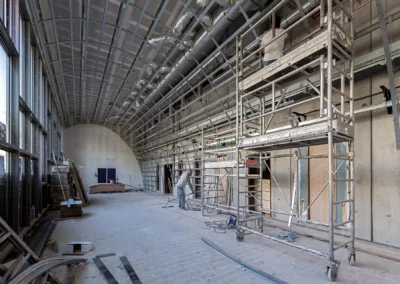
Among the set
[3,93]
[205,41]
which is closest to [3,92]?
[3,93]

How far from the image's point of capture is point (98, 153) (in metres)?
18.0

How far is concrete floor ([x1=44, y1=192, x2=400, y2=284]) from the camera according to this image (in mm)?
2891

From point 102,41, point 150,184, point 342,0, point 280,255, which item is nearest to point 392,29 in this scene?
point 342,0

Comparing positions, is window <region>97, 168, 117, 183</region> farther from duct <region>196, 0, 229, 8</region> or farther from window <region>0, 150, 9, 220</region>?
duct <region>196, 0, 229, 8</region>

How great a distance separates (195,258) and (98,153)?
1669cm

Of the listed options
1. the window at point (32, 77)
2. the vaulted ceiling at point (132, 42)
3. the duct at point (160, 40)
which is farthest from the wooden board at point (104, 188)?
the duct at point (160, 40)

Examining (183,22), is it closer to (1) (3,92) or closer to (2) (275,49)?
(2) (275,49)

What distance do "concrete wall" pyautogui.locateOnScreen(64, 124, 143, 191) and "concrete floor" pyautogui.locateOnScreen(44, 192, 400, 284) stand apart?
13134mm

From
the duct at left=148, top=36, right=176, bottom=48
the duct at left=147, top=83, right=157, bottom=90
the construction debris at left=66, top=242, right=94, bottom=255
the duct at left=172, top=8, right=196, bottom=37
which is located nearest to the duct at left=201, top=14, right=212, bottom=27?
the duct at left=172, top=8, right=196, bottom=37

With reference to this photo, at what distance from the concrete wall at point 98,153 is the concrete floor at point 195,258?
43.1 feet

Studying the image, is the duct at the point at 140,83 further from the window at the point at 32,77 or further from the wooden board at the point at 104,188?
the wooden board at the point at 104,188

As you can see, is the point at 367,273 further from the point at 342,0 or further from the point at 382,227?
the point at 342,0

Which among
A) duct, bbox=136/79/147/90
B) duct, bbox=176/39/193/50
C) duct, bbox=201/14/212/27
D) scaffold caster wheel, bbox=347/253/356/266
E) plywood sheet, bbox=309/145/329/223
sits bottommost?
scaffold caster wheel, bbox=347/253/356/266

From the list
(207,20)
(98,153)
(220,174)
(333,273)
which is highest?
(207,20)
